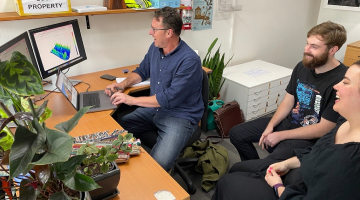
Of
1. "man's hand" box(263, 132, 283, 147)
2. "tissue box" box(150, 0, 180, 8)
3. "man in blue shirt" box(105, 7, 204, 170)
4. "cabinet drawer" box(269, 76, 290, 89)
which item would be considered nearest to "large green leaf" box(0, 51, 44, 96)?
"man in blue shirt" box(105, 7, 204, 170)

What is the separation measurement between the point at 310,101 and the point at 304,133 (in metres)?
0.22

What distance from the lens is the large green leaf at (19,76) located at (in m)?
0.64

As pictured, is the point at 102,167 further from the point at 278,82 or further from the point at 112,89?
the point at 278,82

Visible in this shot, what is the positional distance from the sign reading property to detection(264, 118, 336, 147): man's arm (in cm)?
171

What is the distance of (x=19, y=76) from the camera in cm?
66

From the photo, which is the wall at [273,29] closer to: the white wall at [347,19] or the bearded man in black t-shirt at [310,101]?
the white wall at [347,19]

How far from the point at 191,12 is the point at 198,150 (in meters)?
1.44

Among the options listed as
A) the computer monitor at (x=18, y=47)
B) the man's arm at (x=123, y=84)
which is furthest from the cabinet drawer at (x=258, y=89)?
the computer monitor at (x=18, y=47)

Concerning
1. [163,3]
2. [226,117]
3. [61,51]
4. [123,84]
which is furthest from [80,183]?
[226,117]

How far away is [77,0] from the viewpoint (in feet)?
7.38

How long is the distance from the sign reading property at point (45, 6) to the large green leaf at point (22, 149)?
1613mm

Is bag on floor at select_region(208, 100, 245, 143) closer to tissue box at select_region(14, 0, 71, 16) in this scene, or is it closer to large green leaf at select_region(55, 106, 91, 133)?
tissue box at select_region(14, 0, 71, 16)

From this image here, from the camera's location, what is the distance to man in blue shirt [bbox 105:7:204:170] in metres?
1.88

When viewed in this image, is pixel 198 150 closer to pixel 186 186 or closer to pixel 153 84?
pixel 186 186
